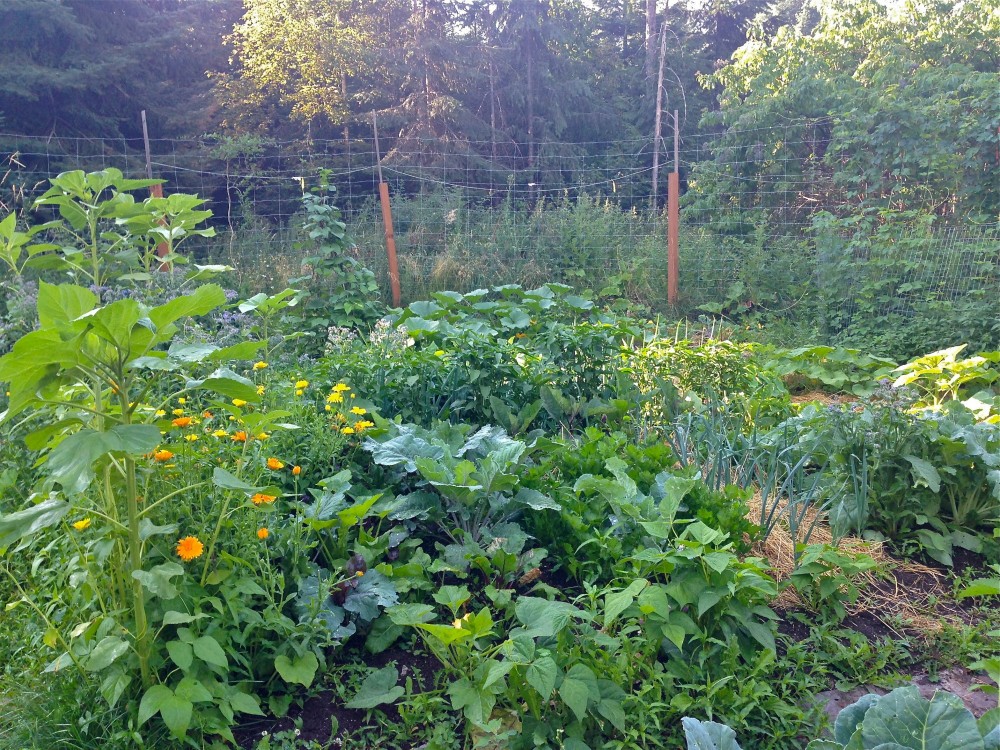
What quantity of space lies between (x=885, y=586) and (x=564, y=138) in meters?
15.7

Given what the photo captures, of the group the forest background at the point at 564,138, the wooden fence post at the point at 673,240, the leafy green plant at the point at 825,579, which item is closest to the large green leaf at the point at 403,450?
the leafy green plant at the point at 825,579

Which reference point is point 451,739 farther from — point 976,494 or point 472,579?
point 976,494

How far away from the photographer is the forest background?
24.5 feet

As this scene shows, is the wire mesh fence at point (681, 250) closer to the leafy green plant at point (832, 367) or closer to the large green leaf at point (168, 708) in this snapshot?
the leafy green plant at point (832, 367)

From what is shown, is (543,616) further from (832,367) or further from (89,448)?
(832,367)

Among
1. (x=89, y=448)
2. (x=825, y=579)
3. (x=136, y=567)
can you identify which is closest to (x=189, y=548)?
(x=136, y=567)

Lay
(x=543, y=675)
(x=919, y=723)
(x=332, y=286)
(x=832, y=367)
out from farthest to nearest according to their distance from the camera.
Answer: (x=332, y=286) < (x=832, y=367) < (x=543, y=675) < (x=919, y=723)

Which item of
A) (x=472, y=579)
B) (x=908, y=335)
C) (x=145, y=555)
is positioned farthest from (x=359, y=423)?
(x=908, y=335)

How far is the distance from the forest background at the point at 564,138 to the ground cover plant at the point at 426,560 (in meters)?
4.00

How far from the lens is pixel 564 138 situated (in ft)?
56.4

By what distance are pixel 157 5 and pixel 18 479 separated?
589 inches

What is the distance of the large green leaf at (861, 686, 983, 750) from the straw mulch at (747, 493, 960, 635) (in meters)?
1.05

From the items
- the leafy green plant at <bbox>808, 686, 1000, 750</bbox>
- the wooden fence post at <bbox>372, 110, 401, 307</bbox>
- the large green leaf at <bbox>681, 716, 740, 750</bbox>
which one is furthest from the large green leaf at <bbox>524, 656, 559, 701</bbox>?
the wooden fence post at <bbox>372, 110, 401, 307</bbox>

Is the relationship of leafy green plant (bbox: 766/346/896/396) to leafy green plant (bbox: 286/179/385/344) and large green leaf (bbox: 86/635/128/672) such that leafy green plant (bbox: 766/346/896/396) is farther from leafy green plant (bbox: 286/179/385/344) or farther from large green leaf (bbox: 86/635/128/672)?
large green leaf (bbox: 86/635/128/672)
